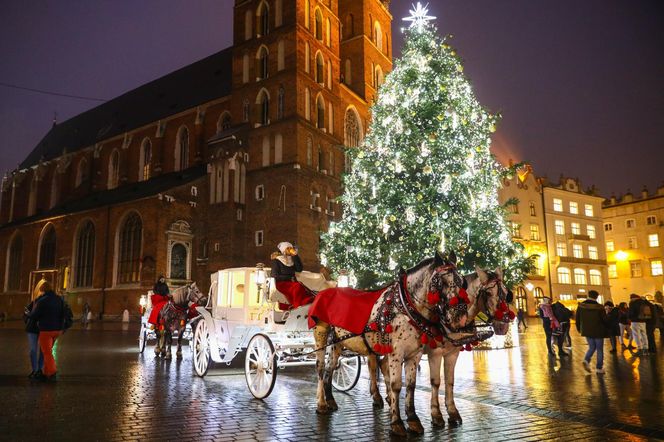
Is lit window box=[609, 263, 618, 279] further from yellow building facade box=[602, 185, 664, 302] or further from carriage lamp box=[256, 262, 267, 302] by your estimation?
carriage lamp box=[256, 262, 267, 302]

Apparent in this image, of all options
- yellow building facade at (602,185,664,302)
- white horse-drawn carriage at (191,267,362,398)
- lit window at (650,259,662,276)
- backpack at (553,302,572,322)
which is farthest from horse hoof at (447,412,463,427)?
lit window at (650,259,662,276)

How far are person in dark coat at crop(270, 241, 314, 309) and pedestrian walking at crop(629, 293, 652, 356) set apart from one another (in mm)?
12382

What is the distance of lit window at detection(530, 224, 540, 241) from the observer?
46.1m

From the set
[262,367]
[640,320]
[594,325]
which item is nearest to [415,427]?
[262,367]

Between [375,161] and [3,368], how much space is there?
1236cm

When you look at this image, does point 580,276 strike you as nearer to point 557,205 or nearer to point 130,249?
point 557,205

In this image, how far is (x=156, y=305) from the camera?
1443cm

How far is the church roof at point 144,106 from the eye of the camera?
145ft

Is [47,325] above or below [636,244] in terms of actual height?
below

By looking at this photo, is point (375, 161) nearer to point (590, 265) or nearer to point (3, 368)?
point (3, 368)

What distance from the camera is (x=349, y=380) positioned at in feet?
29.4

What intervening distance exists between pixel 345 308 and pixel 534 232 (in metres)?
43.5

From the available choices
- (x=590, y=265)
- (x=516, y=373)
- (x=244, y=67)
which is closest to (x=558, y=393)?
(x=516, y=373)

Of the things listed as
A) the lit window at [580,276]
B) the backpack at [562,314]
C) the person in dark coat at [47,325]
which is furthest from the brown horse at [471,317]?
the lit window at [580,276]
